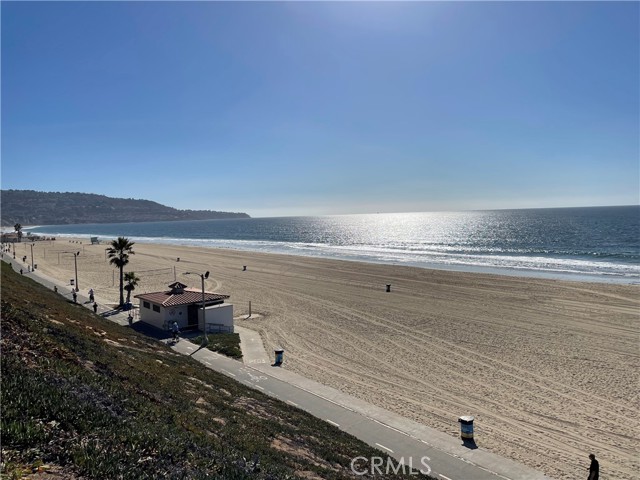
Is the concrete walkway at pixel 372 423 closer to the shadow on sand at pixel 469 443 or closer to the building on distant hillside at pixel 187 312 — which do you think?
the shadow on sand at pixel 469 443

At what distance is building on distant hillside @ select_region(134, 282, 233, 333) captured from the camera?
2355 centimetres

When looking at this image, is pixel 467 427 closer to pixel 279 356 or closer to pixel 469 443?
pixel 469 443

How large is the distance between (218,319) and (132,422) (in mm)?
17601

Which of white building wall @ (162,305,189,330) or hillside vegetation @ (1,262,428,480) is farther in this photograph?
white building wall @ (162,305,189,330)

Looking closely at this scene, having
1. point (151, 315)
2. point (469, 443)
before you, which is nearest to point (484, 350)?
point (469, 443)

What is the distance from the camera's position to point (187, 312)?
79.5ft

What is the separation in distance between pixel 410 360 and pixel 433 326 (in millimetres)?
6191

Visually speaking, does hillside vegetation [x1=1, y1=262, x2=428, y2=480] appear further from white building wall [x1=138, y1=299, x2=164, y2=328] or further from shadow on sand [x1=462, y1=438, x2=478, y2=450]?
white building wall [x1=138, y1=299, x2=164, y2=328]

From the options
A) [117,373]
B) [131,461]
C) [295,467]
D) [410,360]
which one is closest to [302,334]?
[410,360]

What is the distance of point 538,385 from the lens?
52.6 feet

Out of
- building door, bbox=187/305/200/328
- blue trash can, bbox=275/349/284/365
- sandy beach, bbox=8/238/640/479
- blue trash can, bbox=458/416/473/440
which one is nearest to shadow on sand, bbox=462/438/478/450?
blue trash can, bbox=458/416/473/440

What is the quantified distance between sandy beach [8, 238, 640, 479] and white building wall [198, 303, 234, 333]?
178cm

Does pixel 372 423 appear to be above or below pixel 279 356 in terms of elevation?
below

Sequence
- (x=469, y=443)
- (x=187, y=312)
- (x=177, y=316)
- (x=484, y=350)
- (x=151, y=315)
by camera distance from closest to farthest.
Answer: (x=469, y=443) < (x=484, y=350) < (x=177, y=316) < (x=187, y=312) < (x=151, y=315)
